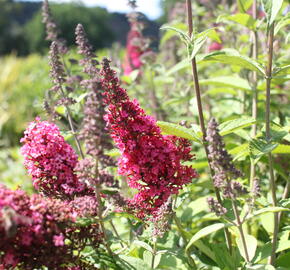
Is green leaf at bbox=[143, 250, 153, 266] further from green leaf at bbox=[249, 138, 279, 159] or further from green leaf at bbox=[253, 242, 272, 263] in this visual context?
green leaf at bbox=[249, 138, 279, 159]

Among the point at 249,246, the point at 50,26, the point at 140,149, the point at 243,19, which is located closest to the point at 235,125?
the point at 140,149

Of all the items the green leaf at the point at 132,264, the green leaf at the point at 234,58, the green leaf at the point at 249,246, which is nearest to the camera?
the green leaf at the point at 132,264

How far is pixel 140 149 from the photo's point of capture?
206cm

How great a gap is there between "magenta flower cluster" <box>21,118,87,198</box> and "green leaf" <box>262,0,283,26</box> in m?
1.23

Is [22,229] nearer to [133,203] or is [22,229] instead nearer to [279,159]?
[133,203]

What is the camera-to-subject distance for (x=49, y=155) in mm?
2111

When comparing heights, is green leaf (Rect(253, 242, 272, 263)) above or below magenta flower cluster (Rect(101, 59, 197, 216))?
below

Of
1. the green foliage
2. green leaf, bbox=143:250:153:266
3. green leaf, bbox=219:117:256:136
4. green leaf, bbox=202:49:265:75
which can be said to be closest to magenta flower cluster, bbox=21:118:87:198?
the green foliage

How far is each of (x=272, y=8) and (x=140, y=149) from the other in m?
0.97

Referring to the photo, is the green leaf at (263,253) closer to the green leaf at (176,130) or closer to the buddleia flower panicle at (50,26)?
the green leaf at (176,130)

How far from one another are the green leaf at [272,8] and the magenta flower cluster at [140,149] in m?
0.79

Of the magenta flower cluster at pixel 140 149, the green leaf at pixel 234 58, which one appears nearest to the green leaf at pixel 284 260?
the magenta flower cluster at pixel 140 149

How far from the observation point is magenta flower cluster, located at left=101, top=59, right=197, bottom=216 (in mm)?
2035

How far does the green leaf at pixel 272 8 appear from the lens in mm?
1948
